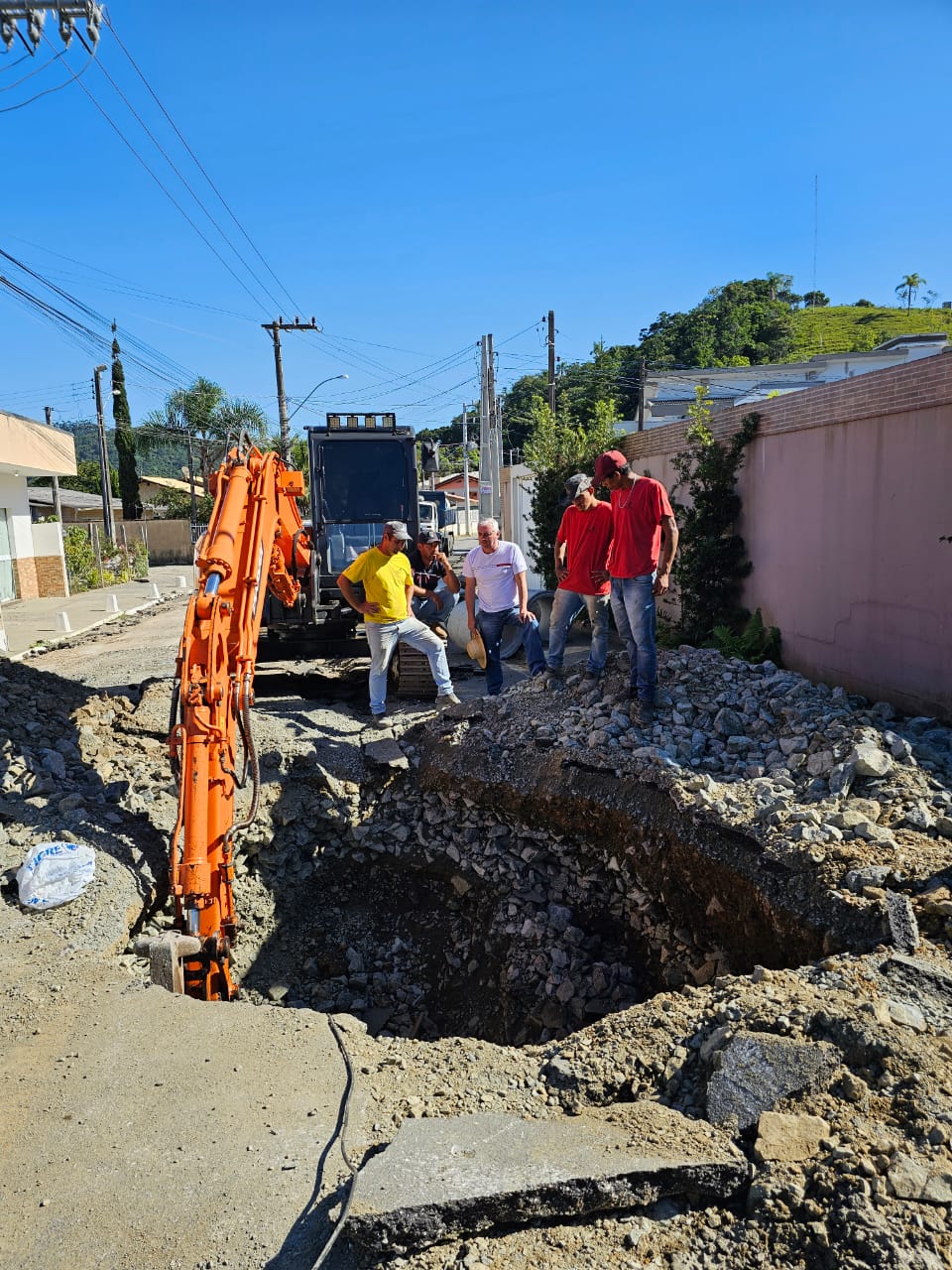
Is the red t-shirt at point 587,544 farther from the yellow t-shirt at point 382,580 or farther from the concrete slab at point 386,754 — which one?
the concrete slab at point 386,754

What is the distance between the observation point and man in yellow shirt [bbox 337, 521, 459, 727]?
705 centimetres

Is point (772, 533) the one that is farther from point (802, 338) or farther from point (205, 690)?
point (802, 338)

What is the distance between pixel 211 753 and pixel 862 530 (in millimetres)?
5250

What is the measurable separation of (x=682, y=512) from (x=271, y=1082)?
7661 mm

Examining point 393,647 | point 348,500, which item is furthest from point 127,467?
point 393,647

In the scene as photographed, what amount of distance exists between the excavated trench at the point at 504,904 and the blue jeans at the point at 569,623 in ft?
4.12

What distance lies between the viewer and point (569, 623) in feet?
23.4

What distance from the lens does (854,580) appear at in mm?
6918

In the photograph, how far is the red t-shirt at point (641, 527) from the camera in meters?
5.91

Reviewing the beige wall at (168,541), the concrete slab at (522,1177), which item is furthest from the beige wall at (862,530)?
the beige wall at (168,541)

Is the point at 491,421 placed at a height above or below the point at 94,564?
above

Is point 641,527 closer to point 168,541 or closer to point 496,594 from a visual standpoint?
point 496,594

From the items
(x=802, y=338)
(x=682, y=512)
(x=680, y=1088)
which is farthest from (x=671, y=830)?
(x=802, y=338)

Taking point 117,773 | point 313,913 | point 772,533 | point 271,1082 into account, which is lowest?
point 313,913
